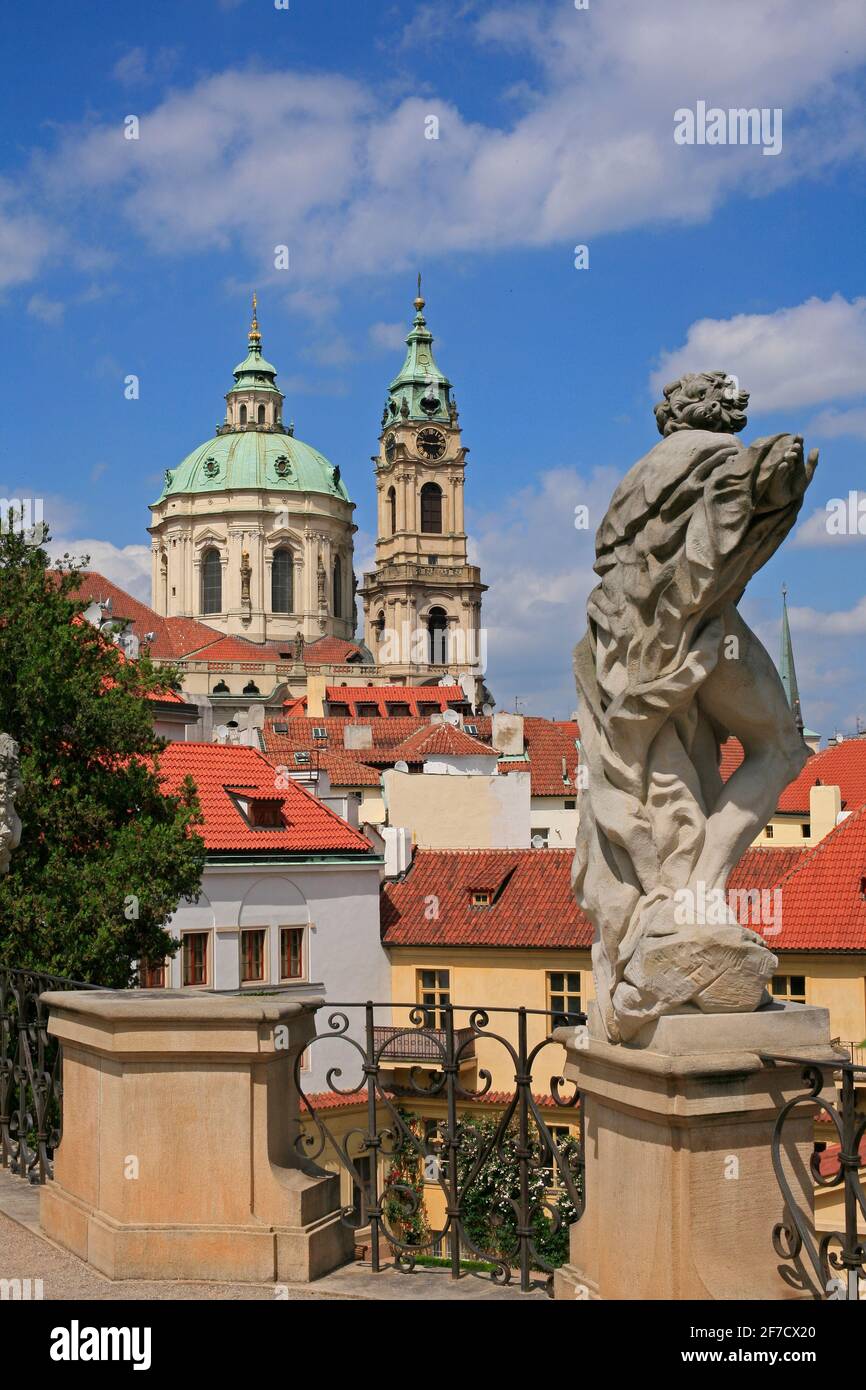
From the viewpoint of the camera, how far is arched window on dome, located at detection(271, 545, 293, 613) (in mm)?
115312

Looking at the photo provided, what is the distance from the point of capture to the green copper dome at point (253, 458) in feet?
390

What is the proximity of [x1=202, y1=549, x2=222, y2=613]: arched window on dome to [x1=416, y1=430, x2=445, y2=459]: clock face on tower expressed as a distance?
58.8ft

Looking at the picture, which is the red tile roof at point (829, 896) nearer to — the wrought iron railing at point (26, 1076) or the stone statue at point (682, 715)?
the wrought iron railing at point (26, 1076)

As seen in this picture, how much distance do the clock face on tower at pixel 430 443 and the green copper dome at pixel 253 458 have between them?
25.8ft

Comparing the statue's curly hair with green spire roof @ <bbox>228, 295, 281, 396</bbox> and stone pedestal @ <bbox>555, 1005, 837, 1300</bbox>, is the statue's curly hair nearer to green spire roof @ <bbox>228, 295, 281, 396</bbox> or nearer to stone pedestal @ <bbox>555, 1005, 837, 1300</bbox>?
stone pedestal @ <bbox>555, 1005, 837, 1300</bbox>

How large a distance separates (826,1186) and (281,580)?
371 ft

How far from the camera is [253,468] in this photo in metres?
119

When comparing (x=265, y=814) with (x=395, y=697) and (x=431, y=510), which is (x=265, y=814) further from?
(x=431, y=510)

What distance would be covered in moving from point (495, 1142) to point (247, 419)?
408 feet

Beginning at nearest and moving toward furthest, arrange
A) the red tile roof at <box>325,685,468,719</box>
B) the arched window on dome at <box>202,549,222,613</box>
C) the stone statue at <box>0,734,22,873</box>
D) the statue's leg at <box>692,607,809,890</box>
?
1. the statue's leg at <box>692,607,809,890</box>
2. the stone statue at <box>0,734,22,873</box>
3. the red tile roof at <box>325,685,468,719</box>
4. the arched window on dome at <box>202,549,222,613</box>

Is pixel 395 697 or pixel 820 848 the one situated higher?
pixel 395 697

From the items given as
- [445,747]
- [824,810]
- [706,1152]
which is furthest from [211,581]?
[706,1152]

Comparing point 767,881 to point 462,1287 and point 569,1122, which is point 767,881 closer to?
point 569,1122

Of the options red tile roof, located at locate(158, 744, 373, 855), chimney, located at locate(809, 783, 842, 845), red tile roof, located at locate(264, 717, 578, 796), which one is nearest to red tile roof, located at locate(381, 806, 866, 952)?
red tile roof, located at locate(158, 744, 373, 855)
